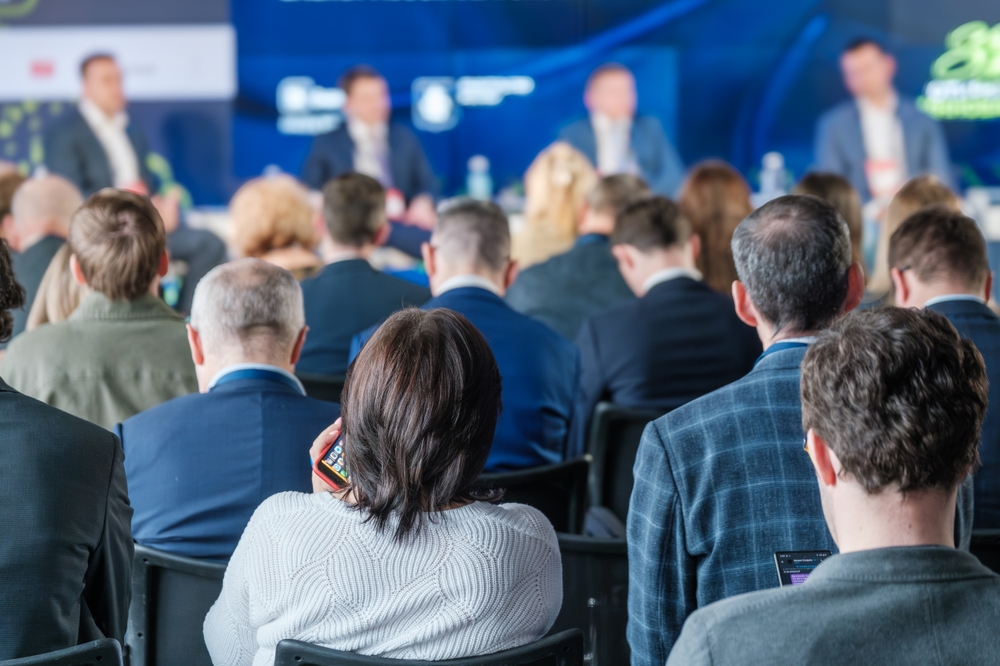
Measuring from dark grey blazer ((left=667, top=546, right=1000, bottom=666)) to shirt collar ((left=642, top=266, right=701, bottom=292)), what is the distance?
2433mm

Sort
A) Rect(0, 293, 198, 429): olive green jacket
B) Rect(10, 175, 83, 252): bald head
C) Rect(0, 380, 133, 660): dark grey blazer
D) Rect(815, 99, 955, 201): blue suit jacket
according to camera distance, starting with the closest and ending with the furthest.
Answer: Rect(0, 380, 133, 660): dark grey blazer → Rect(0, 293, 198, 429): olive green jacket → Rect(10, 175, 83, 252): bald head → Rect(815, 99, 955, 201): blue suit jacket

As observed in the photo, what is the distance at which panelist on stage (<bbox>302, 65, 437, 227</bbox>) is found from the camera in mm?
7898

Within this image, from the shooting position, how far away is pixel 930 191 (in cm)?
403

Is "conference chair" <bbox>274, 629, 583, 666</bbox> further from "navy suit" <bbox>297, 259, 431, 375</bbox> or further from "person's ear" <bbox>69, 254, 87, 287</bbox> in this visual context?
"navy suit" <bbox>297, 259, 431, 375</bbox>

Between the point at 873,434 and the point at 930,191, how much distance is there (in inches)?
127

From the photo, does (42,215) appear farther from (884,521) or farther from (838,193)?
(884,521)

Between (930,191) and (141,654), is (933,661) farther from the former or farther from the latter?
(930,191)

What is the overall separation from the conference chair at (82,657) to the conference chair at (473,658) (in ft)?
0.74

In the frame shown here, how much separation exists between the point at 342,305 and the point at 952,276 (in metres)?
2.01

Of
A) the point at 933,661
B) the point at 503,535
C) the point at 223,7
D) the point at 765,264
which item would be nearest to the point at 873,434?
the point at 933,661

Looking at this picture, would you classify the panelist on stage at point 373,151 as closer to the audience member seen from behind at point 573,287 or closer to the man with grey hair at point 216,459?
the audience member seen from behind at point 573,287

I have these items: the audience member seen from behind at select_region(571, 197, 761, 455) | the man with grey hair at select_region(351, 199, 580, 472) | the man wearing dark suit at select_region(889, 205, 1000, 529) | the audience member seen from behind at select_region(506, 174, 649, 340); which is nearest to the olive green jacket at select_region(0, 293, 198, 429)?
the man with grey hair at select_region(351, 199, 580, 472)

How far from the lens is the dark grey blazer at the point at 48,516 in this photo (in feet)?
5.32

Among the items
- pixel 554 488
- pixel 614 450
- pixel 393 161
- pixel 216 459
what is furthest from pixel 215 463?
pixel 393 161
